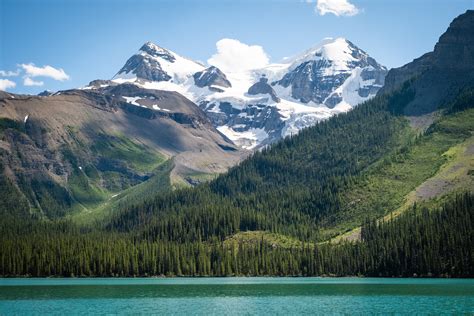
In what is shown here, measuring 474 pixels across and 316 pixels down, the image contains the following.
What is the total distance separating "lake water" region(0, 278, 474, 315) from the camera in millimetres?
122562

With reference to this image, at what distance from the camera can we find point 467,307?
390ft

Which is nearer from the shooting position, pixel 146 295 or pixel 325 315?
pixel 325 315

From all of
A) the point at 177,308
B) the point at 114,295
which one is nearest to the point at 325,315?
the point at 177,308

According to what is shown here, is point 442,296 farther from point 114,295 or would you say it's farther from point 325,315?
point 114,295

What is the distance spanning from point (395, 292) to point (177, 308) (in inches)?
2241

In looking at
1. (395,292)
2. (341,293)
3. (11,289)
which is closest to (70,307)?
(11,289)

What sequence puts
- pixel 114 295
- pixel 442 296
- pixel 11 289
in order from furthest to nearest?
pixel 11 289
pixel 114 295
pixel 442 296

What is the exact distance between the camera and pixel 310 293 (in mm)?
165375

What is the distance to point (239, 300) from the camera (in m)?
147

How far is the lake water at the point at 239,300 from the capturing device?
122562 mm

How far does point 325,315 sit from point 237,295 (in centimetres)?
4682

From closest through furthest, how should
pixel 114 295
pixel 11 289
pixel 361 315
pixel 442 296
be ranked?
pixel 361 315 < pixel 442 296 < pixel 114 295 < pixel 11 289

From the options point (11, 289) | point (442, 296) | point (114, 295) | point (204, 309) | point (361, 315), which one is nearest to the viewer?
point (361, 315)

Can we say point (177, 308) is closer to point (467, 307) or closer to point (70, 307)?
point (70, 307)
